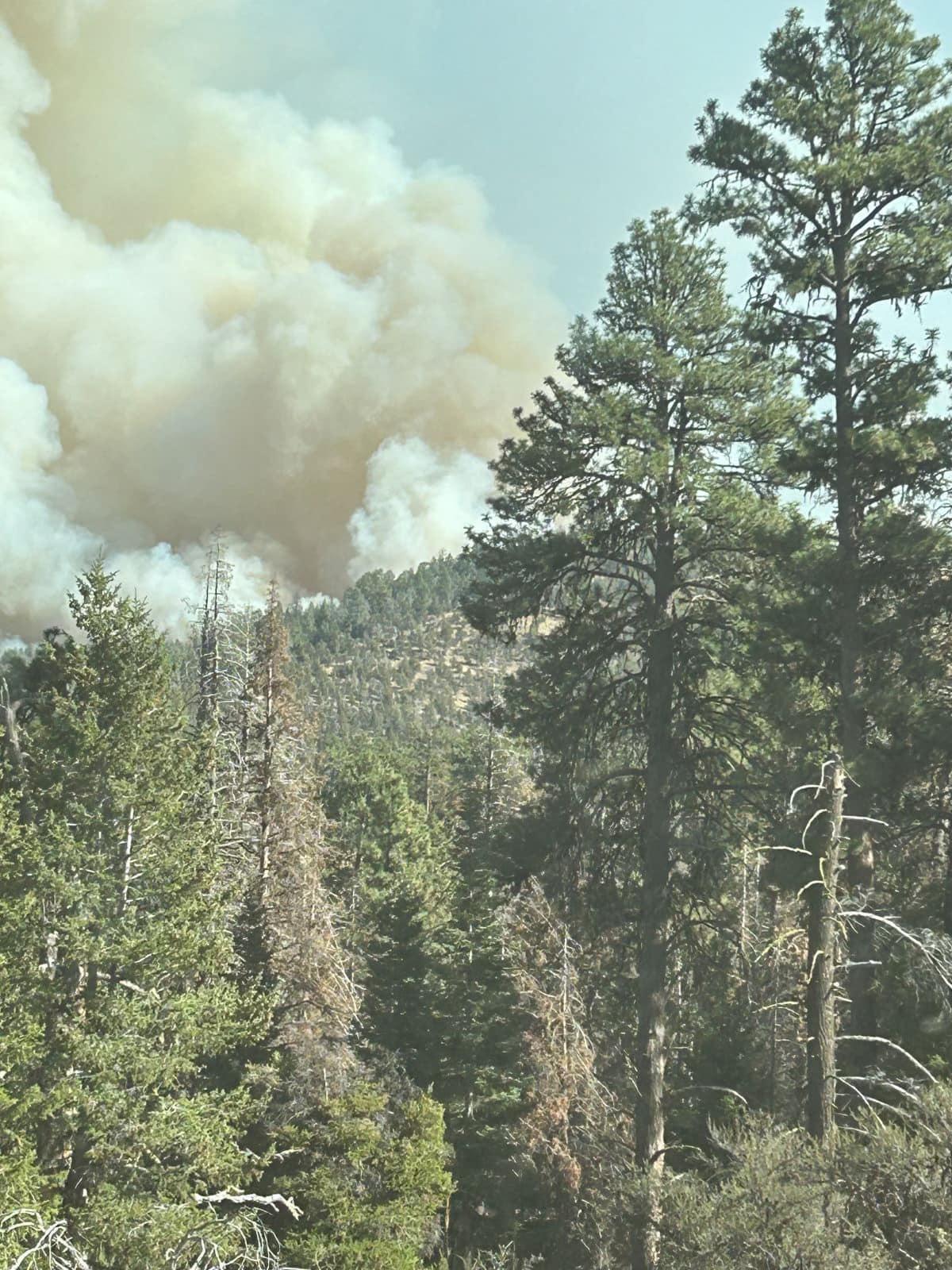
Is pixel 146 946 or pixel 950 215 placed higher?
pixel 950 215

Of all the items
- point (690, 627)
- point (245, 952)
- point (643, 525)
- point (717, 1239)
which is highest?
point (643, 525)

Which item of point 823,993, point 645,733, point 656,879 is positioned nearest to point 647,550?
point 645,733

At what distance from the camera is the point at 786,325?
14.4 m

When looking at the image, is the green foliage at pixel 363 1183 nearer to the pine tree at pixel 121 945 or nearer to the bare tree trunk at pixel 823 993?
the pine tree at pixel 121 945

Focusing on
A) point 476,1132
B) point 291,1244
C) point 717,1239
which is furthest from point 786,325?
point 476,1132

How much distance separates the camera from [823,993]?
8062mm

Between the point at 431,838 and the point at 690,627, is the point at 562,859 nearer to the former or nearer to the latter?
the point at 690,627

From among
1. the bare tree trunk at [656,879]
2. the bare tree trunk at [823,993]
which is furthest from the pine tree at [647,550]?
the bare tree trunk at [823,993]

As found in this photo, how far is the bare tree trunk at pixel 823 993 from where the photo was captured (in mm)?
8078

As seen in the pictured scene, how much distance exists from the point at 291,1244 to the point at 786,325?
16.2m

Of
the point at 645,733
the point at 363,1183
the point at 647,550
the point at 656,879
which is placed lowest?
the point at 363,1183

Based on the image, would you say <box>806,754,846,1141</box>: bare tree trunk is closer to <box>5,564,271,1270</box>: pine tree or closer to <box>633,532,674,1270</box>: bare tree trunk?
<box>633,532,674,1270</box>: bare tree trunk

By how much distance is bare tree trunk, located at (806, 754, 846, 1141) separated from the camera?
808 cm

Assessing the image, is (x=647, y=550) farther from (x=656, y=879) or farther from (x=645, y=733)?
(x=656, y=879)
